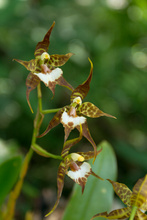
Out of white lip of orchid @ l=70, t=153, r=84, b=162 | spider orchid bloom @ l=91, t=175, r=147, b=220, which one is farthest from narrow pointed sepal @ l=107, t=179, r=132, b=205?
white lip of orchid @ l=70, t=153, r=84, b=162

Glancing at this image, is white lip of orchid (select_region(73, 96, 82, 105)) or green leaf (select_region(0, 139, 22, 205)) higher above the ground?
white lip of orchid (select_region(73, 96, 82, 105))

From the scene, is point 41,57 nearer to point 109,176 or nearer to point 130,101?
point 109,176

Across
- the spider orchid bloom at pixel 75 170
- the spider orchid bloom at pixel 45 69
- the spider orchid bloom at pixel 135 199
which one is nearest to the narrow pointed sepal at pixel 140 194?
the spider orchid bloom at pixel 135 199

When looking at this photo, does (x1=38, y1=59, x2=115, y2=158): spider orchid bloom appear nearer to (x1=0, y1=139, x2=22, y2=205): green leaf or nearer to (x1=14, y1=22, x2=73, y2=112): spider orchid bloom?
(x1=14, y1=22, x2=73, y2=112): spider orchid bloom

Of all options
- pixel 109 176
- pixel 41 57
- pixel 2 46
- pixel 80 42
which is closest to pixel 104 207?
pixel 109 176

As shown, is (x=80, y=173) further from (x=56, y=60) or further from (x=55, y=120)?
(x=56, y=60)

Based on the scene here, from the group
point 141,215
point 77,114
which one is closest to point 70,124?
point 77,114

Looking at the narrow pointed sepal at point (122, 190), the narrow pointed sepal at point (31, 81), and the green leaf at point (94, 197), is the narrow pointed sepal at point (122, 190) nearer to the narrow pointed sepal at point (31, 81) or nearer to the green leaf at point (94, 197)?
the green leaf at point (94, 197)
